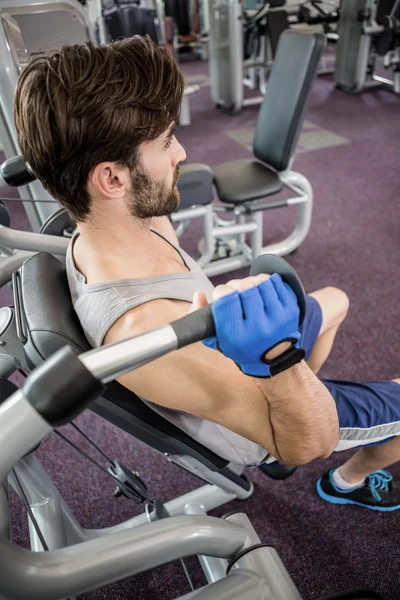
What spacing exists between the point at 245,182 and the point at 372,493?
1408mm

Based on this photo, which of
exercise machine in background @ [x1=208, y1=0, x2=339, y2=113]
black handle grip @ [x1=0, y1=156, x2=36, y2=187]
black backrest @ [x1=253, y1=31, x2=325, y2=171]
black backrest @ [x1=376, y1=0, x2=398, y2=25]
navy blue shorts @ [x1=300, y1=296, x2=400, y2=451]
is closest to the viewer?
navy blue shorts @ [x1=300, y1=296, x2=400, y2=451]

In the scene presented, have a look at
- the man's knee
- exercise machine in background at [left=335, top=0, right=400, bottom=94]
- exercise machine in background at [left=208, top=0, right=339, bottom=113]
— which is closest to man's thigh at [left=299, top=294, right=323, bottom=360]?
the man's knee

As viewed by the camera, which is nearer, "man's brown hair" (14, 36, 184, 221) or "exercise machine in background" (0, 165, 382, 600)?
"exercise machine in background" (0, 165, 382, 600)

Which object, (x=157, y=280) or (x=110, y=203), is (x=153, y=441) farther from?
(x=110, y=203)

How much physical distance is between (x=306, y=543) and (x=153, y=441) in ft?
2.16

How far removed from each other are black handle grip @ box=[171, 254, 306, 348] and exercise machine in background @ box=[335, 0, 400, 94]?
4.76 meters

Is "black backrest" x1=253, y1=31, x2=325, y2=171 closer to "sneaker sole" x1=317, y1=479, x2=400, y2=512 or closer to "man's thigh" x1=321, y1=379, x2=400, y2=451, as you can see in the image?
"man's thigh" x1=321, y1=379, x2=400, y2=451

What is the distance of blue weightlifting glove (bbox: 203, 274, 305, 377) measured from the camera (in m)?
0.52

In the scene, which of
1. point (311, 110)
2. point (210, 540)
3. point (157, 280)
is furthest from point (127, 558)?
point (311, 110)

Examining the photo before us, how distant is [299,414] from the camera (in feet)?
2.67

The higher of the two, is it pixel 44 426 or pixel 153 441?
pixel 44 426

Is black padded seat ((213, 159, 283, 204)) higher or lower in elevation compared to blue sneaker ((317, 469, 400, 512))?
higher

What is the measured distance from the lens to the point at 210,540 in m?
0.71

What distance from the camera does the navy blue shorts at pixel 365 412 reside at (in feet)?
3.43
